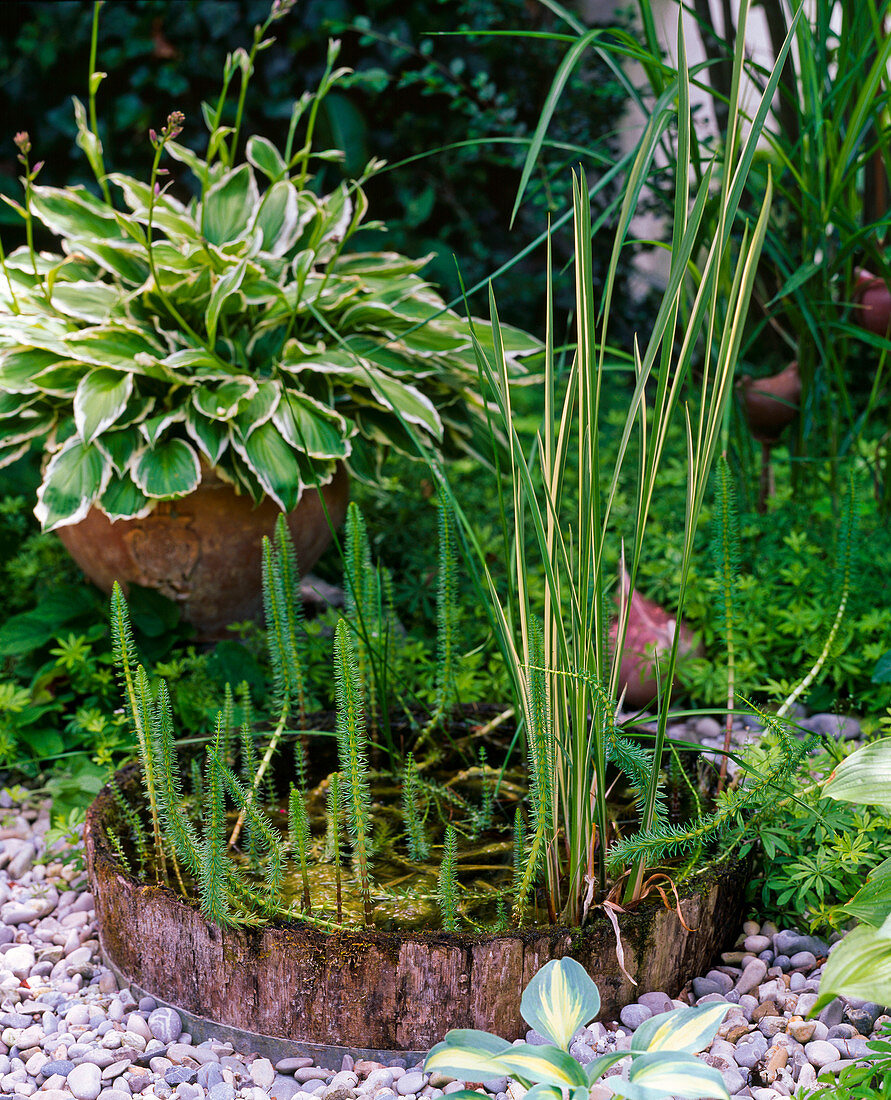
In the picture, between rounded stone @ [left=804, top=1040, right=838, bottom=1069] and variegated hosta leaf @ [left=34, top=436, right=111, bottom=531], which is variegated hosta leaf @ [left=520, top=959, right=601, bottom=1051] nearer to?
rounded stone @ [left=804, top=1040, right=838, bottom=1069]

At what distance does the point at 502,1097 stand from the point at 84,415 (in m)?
1.29

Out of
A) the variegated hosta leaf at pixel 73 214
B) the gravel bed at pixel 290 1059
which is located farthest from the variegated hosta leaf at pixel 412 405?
the gravel bed at pixel 290 1059

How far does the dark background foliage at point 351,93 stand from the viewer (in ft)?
12.0

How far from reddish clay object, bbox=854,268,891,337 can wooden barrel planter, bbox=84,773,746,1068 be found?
1355mm

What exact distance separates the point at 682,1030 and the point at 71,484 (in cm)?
136

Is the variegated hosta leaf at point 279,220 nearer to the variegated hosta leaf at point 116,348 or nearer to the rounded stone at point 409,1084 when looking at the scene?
the variegated hosta leaf at point 116,348

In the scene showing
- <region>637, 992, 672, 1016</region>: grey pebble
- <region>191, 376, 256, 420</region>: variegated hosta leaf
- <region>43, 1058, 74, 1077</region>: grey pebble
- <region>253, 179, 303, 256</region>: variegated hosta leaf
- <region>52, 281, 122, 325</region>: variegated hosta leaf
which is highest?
<region>253, 179, 303, 256</region>: variegated hosta leaf

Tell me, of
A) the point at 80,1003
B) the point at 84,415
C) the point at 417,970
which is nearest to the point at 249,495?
the point at 84,415

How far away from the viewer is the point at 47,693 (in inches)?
73.1

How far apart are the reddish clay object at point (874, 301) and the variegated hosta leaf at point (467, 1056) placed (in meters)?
1.66

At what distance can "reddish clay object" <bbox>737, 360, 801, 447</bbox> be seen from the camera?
2023 millimetres

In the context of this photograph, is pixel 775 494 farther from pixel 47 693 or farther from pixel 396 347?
pixel 47 693

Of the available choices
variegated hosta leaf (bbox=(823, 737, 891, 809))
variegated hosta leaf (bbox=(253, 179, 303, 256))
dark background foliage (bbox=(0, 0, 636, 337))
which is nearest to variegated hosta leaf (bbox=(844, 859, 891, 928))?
variegated hosta leaf (bbox=(823, 737, 891, 809))

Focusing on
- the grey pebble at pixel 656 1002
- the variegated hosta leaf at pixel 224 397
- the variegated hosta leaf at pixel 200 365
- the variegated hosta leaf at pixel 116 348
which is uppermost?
the variegated hosta leaf at pixel 116 348
